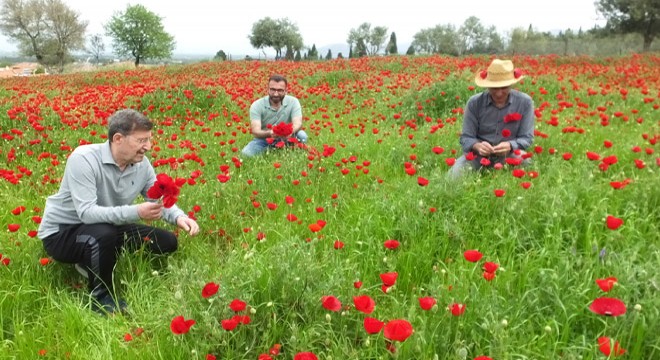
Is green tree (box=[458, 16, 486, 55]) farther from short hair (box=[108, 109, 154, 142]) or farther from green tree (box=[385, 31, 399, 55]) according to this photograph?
short hair (box=[108, 109, 154, 142])

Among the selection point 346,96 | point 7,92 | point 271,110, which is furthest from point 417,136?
point 7,92

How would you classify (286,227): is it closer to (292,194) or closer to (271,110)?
(292,194)

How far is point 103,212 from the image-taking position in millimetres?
3209

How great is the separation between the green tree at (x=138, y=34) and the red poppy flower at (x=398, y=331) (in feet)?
236

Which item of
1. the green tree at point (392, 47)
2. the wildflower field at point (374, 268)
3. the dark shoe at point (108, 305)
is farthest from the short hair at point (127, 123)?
the green tree at point (392, 47)

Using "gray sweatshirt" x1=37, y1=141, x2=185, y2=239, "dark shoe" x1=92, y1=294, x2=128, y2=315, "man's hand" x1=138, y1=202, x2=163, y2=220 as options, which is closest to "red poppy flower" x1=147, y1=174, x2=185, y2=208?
"man's hand" x1=138, y1=202, x2=163, y2=220

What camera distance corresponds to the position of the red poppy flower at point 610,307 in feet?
6.24

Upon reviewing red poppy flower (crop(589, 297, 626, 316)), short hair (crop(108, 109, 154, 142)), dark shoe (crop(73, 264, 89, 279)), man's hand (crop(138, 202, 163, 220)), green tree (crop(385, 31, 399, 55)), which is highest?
green tree (crop(385, 31, 399, 55))

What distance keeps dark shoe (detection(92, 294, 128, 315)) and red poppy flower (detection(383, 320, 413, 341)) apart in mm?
1918

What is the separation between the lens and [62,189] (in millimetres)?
3426

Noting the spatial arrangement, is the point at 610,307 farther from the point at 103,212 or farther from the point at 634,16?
the point at 634,16

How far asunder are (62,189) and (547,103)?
26.6 feet

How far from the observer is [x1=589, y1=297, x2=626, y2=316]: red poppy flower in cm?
190

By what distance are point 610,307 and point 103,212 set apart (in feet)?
9.73
